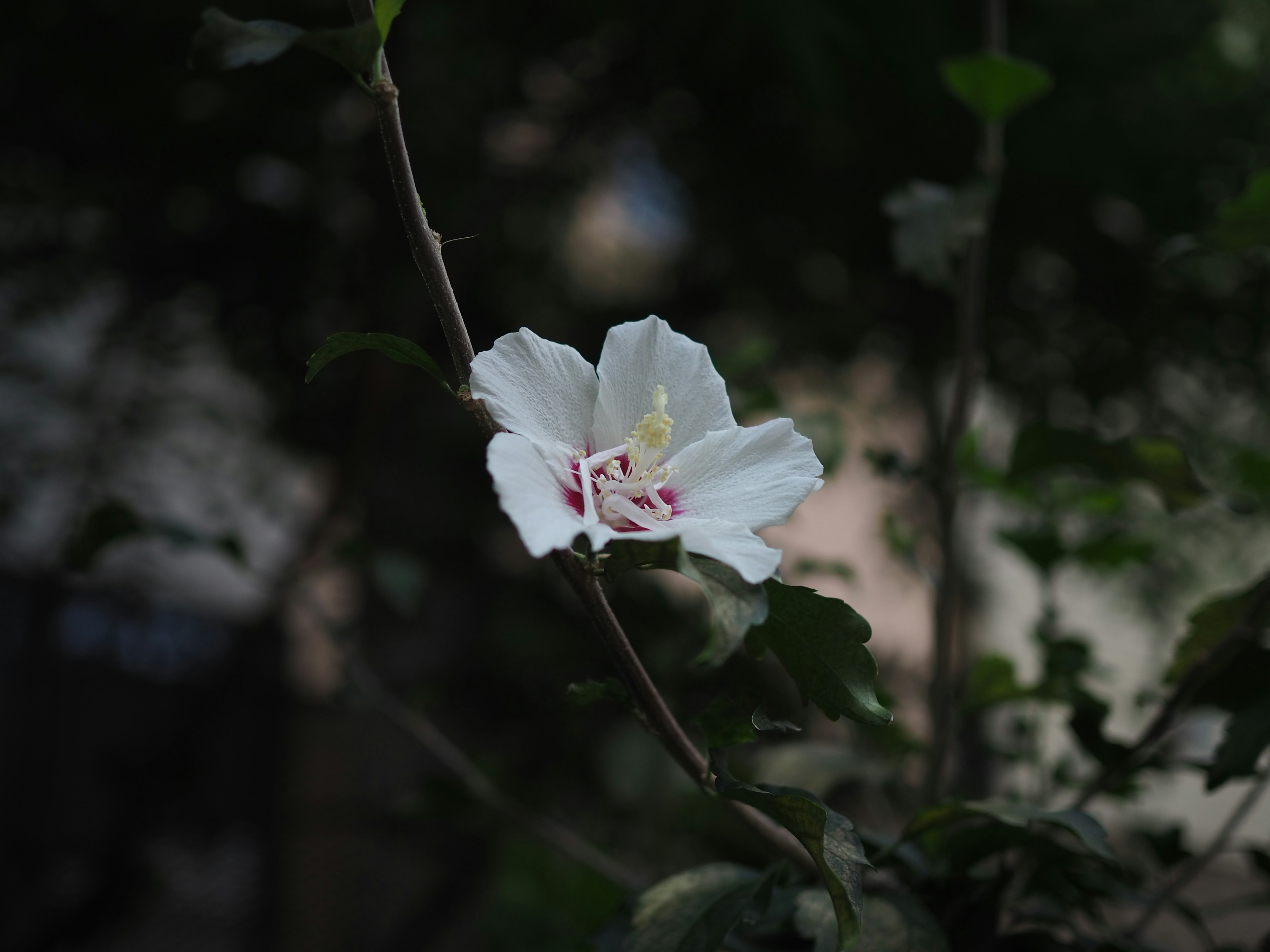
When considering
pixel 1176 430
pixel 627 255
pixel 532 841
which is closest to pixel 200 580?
pixel 532 841

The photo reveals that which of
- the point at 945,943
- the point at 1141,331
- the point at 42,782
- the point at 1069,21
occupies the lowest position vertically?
the point at 42,782

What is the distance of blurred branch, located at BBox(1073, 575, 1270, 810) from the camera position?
1.40 feet

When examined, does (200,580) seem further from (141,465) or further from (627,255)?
(627,255)

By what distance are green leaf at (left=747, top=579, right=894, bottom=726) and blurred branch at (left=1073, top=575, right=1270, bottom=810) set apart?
224 millimetres

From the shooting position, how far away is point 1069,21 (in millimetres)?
1120

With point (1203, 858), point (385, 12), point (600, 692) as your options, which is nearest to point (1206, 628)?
point (1203, 858)

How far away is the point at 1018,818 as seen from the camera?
0.35 metres

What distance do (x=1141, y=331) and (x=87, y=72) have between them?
5.13 feet

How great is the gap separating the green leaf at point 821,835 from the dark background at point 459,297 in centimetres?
68

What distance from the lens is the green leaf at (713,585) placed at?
9.1 inches

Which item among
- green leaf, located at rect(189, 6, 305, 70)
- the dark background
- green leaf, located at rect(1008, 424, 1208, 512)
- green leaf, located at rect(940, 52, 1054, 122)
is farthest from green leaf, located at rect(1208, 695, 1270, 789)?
the dark background

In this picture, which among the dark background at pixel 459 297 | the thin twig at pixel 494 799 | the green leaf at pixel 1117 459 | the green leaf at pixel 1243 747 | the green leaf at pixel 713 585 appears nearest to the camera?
the green leaf at pixel 713 585

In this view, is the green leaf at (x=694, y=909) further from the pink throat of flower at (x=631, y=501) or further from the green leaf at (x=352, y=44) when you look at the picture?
the green leaf at (x=352, y=44)

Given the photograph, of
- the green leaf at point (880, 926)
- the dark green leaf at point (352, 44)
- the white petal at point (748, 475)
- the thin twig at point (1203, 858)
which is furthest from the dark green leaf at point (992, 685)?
the dark green leaf at point (352, 44)
